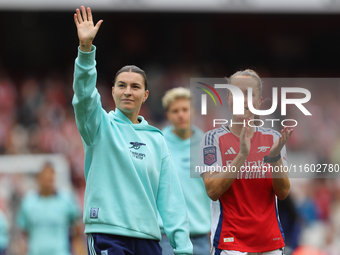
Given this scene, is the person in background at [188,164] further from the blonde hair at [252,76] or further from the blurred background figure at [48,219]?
the blurred background figure at [48,219]

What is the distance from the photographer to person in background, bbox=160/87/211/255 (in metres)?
5.32

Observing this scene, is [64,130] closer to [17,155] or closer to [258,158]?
[17,155]

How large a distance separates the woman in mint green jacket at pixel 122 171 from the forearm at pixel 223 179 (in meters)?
0.36

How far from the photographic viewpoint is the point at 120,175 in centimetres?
357

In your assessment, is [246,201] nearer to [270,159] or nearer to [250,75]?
[270,159]

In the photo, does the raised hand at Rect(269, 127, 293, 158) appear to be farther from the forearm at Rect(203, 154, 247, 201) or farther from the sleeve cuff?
the sleeve cuff

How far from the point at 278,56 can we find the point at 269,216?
51.4 feet

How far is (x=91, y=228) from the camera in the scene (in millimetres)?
3484

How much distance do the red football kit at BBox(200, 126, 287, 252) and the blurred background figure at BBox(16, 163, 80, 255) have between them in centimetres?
453

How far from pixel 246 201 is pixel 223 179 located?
26cm

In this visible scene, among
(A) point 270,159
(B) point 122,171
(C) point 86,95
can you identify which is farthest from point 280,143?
(C) point 86,95

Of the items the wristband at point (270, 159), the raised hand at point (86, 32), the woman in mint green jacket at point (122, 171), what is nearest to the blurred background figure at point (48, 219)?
the woman in mint green jacket at point (122, 171)

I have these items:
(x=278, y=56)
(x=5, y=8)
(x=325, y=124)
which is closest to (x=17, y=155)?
(x=5, y=8)

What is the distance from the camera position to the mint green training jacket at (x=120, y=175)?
3439mm
